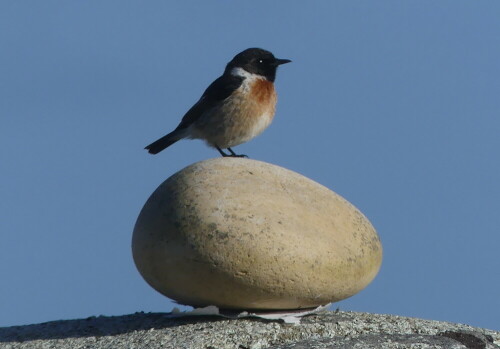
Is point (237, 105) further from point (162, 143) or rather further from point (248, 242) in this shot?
point (248, 242)

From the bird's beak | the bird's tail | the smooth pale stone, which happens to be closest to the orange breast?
the bird's beak

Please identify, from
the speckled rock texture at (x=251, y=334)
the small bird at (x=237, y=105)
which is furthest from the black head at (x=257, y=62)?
the speckled rock texture at (x=251, y=334)

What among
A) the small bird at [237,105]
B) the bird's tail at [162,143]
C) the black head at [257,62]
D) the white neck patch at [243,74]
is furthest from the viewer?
the bird's tail at [162,143]

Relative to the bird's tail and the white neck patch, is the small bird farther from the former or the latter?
the bird's tail

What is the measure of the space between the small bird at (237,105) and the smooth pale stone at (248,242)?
98.7 inches

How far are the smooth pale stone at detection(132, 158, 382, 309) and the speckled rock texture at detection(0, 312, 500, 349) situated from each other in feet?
0.78

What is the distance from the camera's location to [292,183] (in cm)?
841

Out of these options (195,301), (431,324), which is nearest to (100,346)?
(195,301)

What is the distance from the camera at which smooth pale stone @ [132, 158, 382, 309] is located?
756cm

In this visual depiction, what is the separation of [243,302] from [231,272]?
383mm

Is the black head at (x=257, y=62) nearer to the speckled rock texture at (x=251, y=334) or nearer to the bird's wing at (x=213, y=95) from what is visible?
the bird's wing at (x=213, y=95)

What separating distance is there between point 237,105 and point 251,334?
156 inches

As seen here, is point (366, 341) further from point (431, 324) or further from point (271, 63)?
point (271, 63)

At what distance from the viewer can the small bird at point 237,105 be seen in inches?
428
